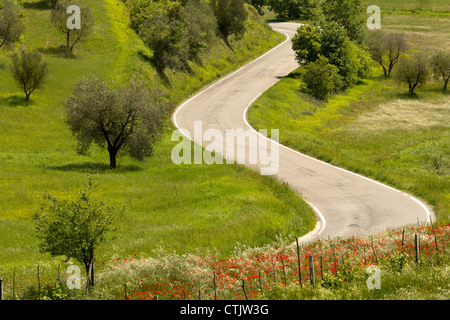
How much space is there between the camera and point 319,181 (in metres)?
40.2

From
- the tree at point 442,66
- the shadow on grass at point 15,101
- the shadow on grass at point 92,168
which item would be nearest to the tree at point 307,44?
the tree at point 442,66

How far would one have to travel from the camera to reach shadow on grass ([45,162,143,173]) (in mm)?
41253

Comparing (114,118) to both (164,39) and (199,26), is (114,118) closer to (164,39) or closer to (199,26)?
(164,39)

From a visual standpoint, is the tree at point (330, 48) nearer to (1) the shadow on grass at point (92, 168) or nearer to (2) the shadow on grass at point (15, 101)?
(2) the shadow on grass at point (15, 101)

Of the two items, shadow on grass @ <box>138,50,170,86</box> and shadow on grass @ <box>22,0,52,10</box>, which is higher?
shadow on grass @ <box>22,0,52,10</box>

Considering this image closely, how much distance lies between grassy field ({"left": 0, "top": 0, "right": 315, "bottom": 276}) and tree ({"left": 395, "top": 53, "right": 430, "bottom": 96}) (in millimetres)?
36364

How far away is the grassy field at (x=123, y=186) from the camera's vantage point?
89.8 feet

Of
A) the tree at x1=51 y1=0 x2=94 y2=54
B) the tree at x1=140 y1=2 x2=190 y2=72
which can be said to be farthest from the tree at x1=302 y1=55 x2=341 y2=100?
the tree at x1=51 y1=0 x2=94 y2=54

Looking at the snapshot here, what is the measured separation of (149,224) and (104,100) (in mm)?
14627

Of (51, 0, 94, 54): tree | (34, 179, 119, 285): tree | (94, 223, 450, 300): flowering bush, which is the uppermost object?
(51, 0, 94, 54): tree

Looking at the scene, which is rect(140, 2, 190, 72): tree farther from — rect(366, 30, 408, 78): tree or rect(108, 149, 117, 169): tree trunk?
rect(366, 30, 408, 78): tree

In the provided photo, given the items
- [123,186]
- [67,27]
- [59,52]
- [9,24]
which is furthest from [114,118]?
[67,27]

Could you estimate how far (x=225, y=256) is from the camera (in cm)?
2531

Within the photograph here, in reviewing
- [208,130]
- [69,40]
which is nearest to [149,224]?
[208,130]
